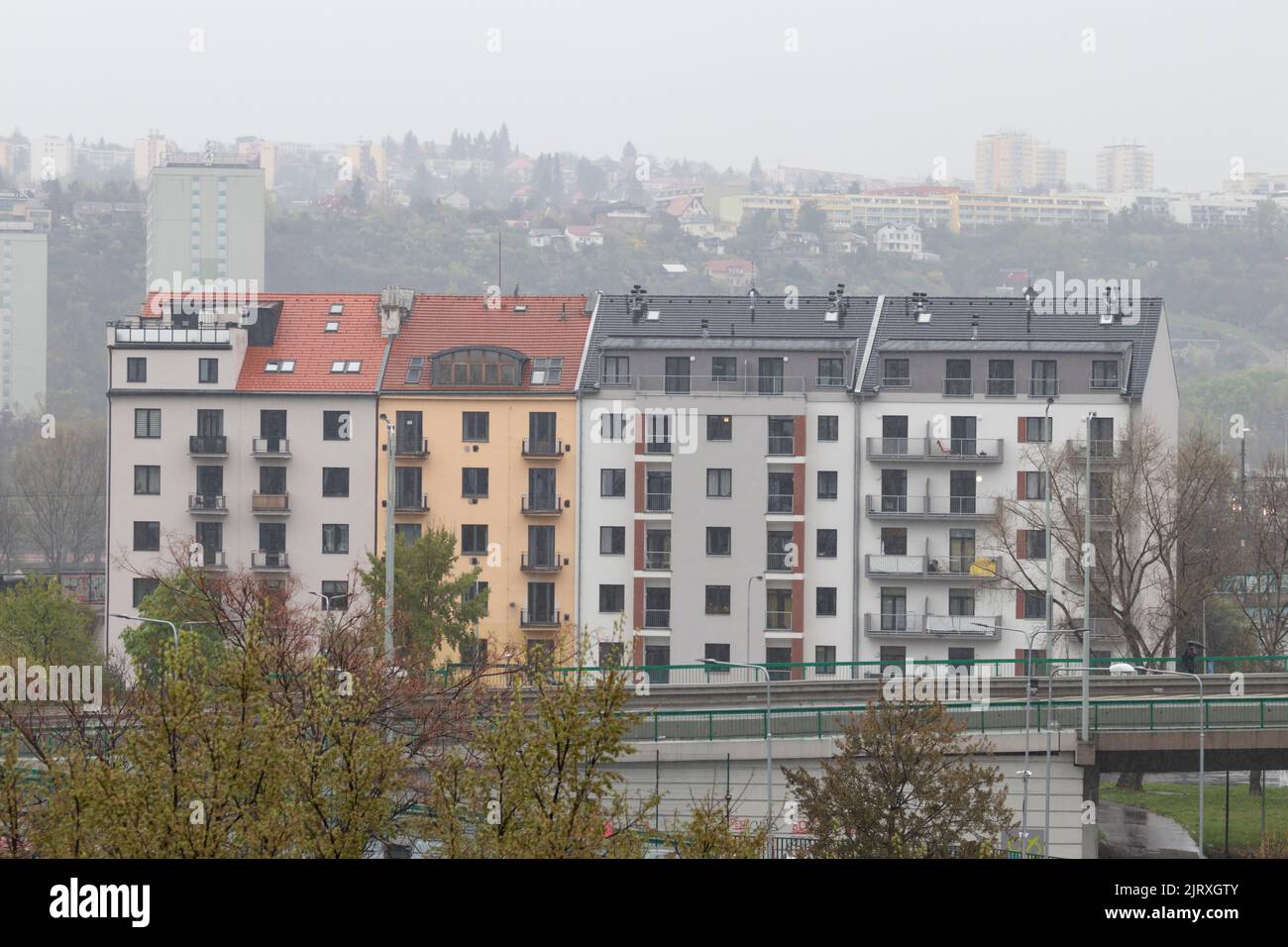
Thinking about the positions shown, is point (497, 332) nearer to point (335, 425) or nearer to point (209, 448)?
point (335, 425)

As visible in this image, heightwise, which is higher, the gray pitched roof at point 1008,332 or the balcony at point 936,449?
the gray pitched roof at point 1008,332

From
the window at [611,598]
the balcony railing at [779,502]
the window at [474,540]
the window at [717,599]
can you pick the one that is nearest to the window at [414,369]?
the window at [474,540]

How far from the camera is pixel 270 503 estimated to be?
2741 inches

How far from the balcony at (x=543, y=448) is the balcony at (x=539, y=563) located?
150 inches

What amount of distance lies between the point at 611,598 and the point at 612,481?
4462 millimetres

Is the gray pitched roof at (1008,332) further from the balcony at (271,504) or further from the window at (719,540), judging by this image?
the balcony at (271,504)

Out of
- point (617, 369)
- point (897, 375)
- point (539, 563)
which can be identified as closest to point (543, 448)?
point (617, 369)

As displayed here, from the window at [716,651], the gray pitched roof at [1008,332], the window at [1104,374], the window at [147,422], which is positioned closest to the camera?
the window at [716,651]

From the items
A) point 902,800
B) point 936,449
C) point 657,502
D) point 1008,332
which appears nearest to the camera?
point 902,800

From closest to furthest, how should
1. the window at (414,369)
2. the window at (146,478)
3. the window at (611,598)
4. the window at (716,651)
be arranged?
the window at (716,651) → the window at (611,598) → the window at (146,478) → the window at (414,369)

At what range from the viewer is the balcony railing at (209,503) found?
2751 inches

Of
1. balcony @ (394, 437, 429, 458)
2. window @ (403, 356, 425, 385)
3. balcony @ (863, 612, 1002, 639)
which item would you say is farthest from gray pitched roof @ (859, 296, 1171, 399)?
window @ (403, 356, 425, 385)
